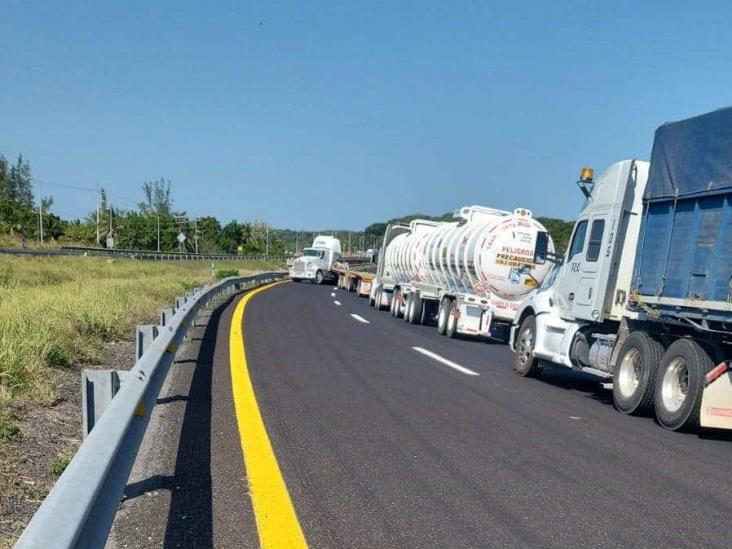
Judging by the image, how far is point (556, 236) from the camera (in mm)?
19797

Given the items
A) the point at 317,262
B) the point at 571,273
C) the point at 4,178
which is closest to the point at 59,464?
the point at 571,273

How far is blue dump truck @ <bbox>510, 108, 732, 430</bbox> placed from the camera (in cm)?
741

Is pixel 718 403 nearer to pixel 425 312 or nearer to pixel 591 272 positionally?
pixel 591 272

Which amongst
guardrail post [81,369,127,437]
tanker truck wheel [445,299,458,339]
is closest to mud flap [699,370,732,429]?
guardrail post [81,369,127,437]

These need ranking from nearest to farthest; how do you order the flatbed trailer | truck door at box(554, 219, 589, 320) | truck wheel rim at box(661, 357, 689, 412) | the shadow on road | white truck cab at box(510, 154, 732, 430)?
the shadow on road → white truck cab at box(510, 154, 732, 430) → truck wheel rim at box(661, 357, 689, 412) → truck door at box(554, 219, 589, 320) → the flatbed trailer

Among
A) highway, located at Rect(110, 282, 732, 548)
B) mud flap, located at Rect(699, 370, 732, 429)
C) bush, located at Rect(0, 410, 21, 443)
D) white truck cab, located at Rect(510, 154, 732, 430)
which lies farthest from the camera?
white truck cab, located at Rect(510, 154, 732, 430)

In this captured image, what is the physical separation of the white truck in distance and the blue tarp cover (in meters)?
40.3

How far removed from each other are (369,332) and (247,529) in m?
13.0

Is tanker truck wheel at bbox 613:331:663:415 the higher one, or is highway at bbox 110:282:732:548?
tanker truck wheel at bbox 613:331:663:415

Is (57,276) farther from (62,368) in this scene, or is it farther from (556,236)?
(62,368)

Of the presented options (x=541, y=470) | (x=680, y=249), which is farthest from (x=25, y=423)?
(x=680, y=249)

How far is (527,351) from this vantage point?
11695 mm

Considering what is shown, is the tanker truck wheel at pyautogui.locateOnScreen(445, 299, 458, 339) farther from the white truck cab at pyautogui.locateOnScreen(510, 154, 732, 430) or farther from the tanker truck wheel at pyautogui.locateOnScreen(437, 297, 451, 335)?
the white truck cab at pyautogui.locateOnScreen(510, 154, 732, 430)

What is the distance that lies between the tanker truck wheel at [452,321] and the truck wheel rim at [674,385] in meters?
9.51
